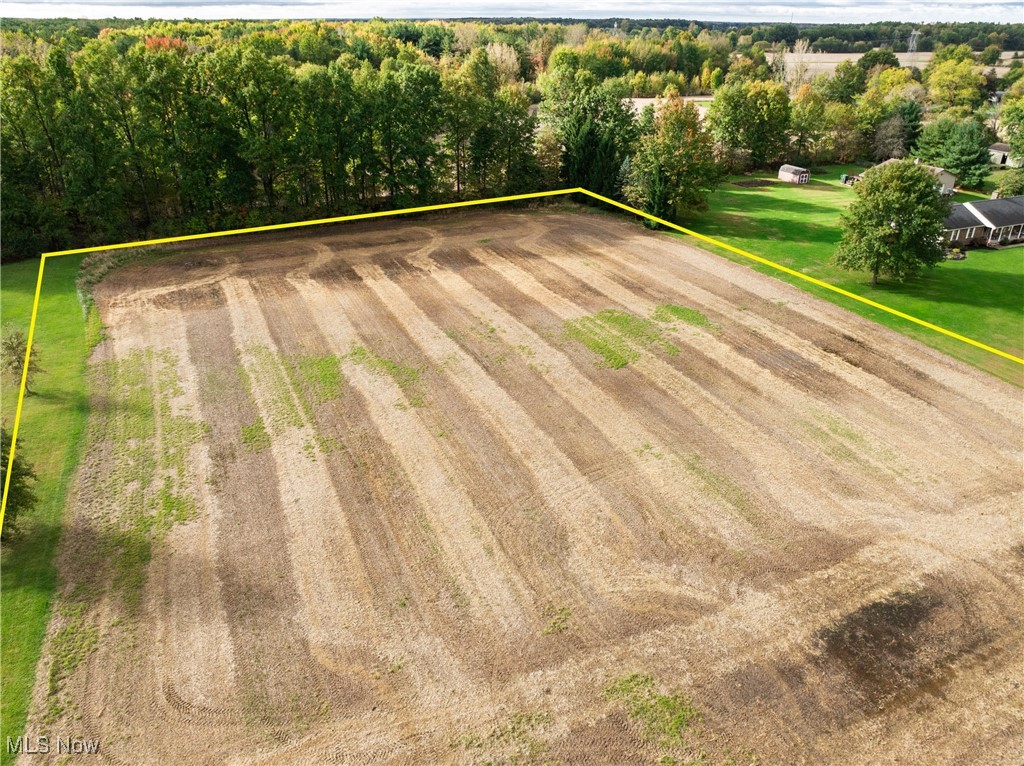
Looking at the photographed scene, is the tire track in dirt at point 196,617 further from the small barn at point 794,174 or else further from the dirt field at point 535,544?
the small barn at point 794,174

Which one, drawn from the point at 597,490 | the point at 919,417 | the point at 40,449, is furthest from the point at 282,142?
the point at 919,417

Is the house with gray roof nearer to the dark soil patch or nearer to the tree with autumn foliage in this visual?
the tree with autumn foliage

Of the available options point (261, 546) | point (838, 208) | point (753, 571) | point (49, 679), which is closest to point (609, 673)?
point (753, 571)

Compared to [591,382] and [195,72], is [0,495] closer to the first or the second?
[591,382]

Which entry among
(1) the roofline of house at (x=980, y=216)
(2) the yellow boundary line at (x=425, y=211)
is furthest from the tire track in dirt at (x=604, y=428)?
(1) the roofline of house at (x=980, y=216)

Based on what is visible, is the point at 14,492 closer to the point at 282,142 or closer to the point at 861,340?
the point at 282,142

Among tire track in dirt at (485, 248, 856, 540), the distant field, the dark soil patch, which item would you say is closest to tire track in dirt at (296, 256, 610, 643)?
tire track in dirt at (485, 248, 856, 540)

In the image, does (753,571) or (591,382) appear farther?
(591,382)
